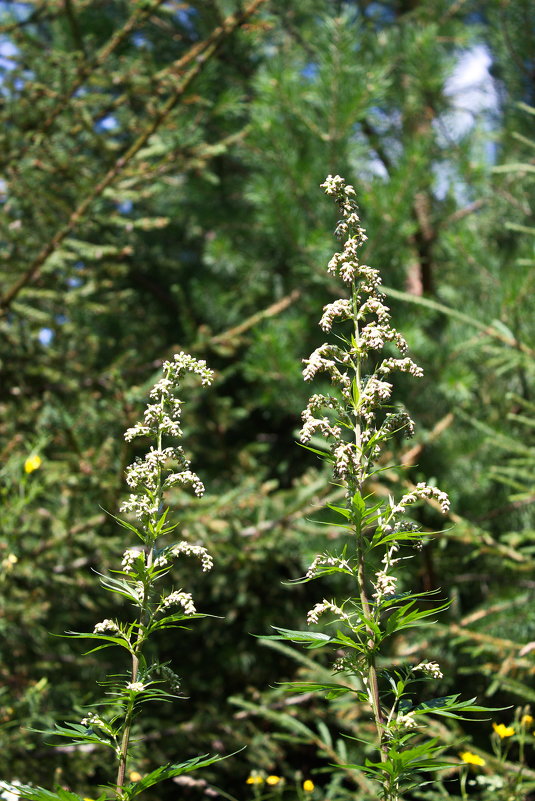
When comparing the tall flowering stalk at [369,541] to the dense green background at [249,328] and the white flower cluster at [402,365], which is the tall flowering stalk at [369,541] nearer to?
the white flower cluster at [402,365]

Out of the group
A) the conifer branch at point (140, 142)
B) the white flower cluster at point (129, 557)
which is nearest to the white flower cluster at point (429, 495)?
the white flower cluster at point (129, 557)

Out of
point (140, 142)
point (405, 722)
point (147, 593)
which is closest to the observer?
point (405, 722)

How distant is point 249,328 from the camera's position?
4.18 meters

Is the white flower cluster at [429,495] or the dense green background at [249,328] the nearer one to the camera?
the white flower cluster at [429,495]

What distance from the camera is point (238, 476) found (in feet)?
13.9

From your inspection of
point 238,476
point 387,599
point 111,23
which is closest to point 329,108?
point 238,476

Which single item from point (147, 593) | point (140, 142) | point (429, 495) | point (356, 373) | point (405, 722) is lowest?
point (405, 722)

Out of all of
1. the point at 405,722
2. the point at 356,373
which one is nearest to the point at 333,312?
the point at 356,373

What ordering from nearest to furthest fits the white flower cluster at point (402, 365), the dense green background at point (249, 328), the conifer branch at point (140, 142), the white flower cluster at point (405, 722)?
the white flower cluster at point (405, 722)
the white flower cluster at point (402, 365)
the conifer branch at point (140, 142)
the dense green background at point (249, 328)

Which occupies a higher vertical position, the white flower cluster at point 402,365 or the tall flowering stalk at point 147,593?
the white flower cluster at point 402,365

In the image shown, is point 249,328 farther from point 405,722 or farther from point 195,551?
point 405,722

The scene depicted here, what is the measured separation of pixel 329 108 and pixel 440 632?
2.64m

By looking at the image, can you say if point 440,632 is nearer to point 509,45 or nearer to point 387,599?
point 387,599

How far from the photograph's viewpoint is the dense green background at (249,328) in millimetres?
3059
